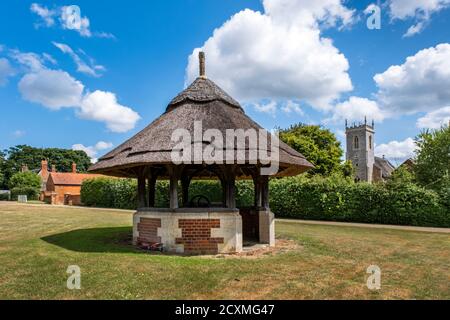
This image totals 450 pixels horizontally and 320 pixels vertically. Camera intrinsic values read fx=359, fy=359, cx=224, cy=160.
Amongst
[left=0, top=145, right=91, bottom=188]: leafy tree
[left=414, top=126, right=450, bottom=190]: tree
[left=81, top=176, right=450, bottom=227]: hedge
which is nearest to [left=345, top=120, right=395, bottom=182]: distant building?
[left=414, top=126, right=450, bottom=190]: tree

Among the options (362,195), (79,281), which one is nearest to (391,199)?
(362,195)

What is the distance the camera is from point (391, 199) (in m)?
19.1

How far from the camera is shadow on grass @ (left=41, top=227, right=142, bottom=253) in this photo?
372 inches

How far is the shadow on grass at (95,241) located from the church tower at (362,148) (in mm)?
68094

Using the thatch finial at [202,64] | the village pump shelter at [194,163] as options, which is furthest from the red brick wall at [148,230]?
the thatch finial at [202,64]

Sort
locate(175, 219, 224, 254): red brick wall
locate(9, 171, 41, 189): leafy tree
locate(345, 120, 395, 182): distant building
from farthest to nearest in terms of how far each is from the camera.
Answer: locate(345, 120, 395, 182): distant building < locate(9, 171, 41, 189): leafy tree < locate(175, 219, 224, 254): red brick wall

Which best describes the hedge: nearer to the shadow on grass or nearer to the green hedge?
the green hedge

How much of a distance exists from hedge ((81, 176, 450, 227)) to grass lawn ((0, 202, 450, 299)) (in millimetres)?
8355

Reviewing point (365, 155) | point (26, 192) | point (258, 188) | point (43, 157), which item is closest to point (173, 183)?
point (258, 188)

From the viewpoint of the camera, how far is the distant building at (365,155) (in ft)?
245

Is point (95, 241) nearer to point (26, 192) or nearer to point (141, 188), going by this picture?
point (141, 188)
